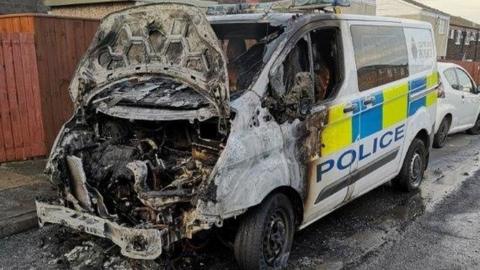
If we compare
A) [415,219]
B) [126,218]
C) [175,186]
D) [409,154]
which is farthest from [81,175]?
[409,154]

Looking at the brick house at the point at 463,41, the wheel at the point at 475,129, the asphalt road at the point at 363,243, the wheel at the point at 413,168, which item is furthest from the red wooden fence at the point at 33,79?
the brick house at the point at 463,41

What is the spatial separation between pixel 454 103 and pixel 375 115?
5.67 meters

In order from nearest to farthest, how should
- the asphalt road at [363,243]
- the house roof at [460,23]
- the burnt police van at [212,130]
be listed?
the burnt police van at [212,130]
the asphalt road at [363,243]
the house roof at [460,23]

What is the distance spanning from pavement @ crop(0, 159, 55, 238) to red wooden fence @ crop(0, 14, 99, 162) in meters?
0.34

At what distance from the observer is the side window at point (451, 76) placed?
32.3 feet

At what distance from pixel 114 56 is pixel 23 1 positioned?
841 cm

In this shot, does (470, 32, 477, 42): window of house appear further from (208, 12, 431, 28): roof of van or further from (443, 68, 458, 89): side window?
(208, 12, 431, 28): roof of van

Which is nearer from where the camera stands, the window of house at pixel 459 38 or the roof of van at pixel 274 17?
the roof of van at pixel 274 17

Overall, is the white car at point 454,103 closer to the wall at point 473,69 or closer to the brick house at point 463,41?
the wall at point 473,69

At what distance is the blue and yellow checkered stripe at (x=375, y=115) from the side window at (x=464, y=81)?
4.25 meters

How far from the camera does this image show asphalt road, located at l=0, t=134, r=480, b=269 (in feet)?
14.0

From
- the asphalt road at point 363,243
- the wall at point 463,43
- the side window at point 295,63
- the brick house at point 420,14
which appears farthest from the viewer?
the wall at point 463,43

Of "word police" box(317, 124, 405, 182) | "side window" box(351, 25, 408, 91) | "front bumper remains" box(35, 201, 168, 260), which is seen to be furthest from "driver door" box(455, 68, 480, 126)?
"front bumper remains" box(35, 201, 168, 260)

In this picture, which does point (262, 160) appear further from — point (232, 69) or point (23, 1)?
point (23, 1)
